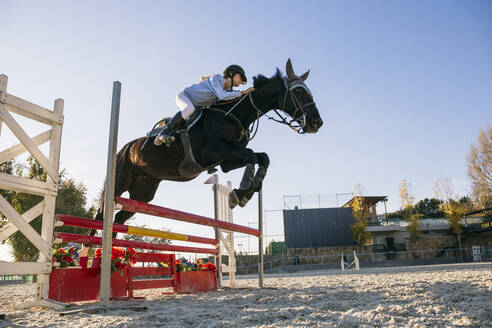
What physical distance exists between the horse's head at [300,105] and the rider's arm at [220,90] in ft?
1.88

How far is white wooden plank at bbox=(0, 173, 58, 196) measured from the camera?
294 centimetres

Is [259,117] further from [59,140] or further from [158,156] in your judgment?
[59,140]

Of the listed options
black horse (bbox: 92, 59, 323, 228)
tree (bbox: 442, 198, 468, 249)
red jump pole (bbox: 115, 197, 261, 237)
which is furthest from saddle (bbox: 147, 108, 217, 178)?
tree (bbox: 442, 198, 468, 249)

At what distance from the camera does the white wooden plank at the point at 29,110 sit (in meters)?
3.11

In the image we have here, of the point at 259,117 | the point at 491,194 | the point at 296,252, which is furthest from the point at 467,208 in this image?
the point at 259,117

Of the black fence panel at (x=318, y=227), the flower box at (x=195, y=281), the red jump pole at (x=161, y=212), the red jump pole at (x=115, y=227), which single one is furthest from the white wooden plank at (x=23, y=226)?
the black fence panel at (x=318, y=227)

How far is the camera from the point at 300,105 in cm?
399

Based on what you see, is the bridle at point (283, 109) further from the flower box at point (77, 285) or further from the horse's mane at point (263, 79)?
the flower box at point (77, 285)

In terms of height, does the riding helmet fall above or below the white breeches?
above

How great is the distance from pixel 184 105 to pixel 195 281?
2427 mm

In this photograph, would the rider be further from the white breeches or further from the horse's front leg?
the horse's front leg

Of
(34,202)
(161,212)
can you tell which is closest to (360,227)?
(34,202)

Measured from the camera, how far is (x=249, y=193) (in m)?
3.50

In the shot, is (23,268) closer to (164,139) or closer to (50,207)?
(50,207)
